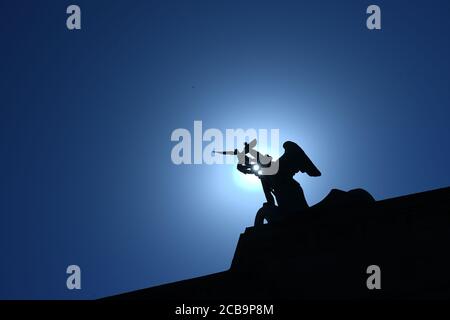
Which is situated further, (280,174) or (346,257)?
(280,174)

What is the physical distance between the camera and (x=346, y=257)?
5309mm

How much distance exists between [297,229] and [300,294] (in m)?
0.86

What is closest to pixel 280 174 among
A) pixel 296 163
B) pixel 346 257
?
pixel 296 163

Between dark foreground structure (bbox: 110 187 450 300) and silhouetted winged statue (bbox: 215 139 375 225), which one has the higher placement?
silhouetted winged statue (bbox: 215 139 375 225)

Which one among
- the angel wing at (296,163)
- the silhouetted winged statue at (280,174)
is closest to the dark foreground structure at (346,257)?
the silhouetted winged statue at (280,174)

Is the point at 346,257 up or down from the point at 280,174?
down

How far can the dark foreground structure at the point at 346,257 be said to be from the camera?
16.5ft

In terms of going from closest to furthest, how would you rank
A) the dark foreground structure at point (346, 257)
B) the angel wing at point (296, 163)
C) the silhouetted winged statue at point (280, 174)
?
the dark foreground structure at point (346, 257)
the silhouetted winged statue at point (280, 174)
the angel wing at point (296, 163)

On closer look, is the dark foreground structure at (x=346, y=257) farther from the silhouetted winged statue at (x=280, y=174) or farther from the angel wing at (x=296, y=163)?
the angel wing at (x=296, y=163)

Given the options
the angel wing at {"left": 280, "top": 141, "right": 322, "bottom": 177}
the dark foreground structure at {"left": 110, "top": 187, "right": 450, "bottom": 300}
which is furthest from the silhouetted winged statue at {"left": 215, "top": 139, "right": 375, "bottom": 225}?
the dark foreground structure at {"left": 110, "top": 187, "right": 450, "bottom": 300}

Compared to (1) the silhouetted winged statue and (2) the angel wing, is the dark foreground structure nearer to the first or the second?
(1) the silhouetted winged statue

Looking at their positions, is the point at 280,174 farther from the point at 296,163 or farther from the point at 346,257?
the point at 346,257

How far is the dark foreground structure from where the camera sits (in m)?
5.02
